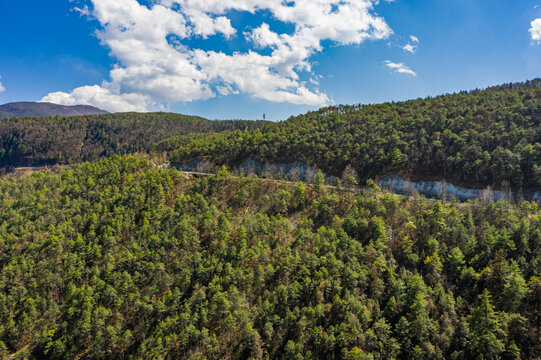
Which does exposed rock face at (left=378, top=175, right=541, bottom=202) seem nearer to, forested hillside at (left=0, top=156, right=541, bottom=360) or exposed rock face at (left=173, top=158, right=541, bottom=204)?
exposed rock face at (left=173, top=158, right=541, bottom=204)

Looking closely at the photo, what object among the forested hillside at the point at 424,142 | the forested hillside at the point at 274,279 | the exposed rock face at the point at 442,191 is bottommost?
the forested hillside at the point at 274,279

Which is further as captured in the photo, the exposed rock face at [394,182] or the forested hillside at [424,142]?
the forested hillside at [424,142]

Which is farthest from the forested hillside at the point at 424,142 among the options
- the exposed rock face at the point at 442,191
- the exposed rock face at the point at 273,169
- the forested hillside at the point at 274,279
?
the forested hillside at the point at 274,279

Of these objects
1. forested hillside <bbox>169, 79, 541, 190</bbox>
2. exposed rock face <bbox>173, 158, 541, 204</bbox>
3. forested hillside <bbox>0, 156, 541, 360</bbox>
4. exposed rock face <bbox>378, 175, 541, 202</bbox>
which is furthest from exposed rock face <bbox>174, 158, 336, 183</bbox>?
exposed rock face <bbox>378, 175, 541, 202</bbox>

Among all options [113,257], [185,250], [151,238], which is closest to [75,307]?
[113,257]

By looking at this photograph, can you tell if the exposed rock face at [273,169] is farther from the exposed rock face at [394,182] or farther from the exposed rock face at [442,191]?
the exposed rock face at [442,191]

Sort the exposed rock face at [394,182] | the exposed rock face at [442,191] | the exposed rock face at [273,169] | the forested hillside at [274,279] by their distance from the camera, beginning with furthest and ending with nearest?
the exposed rock face at [273,169]
the exposed rock face at [394,182]
the exposed rock face at [442,191]
the forested hillside at [274,279]

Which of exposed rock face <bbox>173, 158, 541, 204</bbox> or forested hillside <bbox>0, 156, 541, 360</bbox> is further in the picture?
exposed rock face <bbox>173, 158, 541, 204</bbox>
